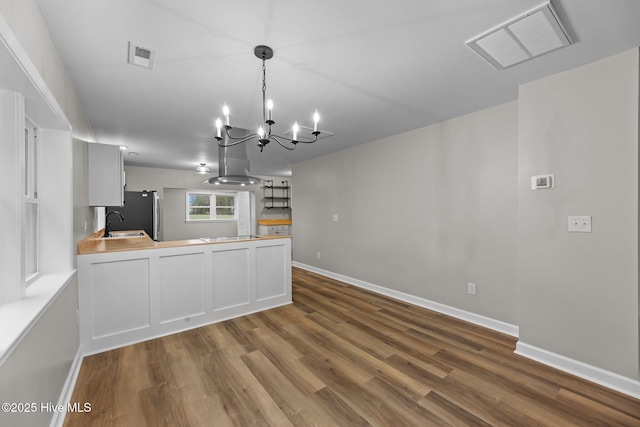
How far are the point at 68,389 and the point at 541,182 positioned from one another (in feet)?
12.8

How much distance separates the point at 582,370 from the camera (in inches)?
80.9

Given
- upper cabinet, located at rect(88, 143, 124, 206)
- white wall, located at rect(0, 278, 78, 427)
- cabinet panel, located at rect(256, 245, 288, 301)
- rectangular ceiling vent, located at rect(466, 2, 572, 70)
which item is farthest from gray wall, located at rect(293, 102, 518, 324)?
white wall, located at rect(0, 278, 78, 427)

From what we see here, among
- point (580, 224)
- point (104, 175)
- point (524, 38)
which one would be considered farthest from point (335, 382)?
point (104, 175)

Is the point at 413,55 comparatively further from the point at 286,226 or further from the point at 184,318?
the point at 286,226

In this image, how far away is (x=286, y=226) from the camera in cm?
776

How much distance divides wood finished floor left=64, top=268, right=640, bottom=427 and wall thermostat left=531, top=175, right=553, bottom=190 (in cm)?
148

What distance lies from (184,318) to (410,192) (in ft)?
10.4

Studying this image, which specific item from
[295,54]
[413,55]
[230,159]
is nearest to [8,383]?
[295,54]

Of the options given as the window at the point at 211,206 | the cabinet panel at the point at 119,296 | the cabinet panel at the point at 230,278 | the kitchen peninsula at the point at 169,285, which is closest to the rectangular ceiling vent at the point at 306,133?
the kitchen peninsula at the point at 169,285

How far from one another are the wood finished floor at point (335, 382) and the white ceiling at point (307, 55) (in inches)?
93.1

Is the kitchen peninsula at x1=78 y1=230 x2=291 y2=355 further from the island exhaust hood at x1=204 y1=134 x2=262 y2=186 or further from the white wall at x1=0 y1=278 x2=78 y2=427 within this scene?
the island exhaust hood at x1=204 y1=134 x2=262 y2=186

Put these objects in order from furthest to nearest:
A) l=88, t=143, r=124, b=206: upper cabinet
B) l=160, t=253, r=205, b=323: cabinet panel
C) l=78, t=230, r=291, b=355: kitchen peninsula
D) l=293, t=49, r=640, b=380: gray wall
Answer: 1. l=88, t=143, r=124, b=206: upper cabinet
2. l=160, t=253, r=205, b=323: cabinet panel
3. l=78, t=230, r=291, b=355: kitchen peninsula
4. l=293, t=49, r=640, b=380: gray wall

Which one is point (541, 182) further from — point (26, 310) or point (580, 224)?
point (26, 310)

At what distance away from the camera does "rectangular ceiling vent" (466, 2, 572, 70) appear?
154 cm
